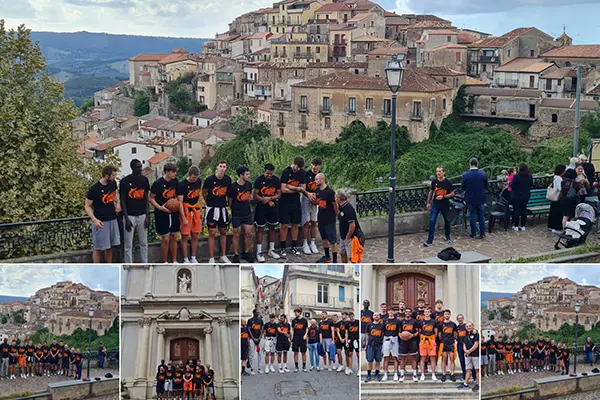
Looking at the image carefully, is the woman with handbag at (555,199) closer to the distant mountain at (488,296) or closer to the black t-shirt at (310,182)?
the black t-shirt at (310,182)

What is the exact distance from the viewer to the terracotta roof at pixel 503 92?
58881 mm

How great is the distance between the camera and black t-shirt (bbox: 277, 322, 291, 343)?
278 inches

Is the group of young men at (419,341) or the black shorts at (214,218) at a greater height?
the black shorts at (214,218)

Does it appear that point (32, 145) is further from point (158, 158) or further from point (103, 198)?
point (158, 158)

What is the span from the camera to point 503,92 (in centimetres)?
6053

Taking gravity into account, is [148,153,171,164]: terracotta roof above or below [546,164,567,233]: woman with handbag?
above

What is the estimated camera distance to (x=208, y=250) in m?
10.8

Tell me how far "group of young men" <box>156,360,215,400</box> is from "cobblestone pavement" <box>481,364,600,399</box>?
8.15ft

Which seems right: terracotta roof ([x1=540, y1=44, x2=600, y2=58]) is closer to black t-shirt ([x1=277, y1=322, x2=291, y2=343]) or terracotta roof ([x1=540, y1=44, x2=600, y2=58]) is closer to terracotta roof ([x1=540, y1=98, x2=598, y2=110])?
terracotta roof ([x1=540, y1=98, x2=598, y2=110])

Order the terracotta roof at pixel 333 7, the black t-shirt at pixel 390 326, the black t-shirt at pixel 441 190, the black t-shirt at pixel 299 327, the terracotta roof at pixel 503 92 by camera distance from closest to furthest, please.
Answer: the black t-shirt at pixel 390 326 → the black t-shirt at pixel 299 327 → the black t-shirt at pixel 441 190 → the terracotta roof at pixel 503 92 → the terracotta roof at pixel 333 7

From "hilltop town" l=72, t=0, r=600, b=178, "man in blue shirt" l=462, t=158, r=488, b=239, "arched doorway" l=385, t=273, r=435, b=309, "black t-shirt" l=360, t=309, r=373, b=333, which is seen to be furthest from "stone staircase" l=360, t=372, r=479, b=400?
"hilltop town" l=72, t=0, r=600, b=178

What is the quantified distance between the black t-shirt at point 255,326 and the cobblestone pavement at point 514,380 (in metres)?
2.08

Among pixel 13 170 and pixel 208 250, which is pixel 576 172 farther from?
pixel 13 170

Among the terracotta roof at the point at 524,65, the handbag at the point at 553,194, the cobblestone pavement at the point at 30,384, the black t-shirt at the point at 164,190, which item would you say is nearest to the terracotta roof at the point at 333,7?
the terracotta roof at the point at 524,65
